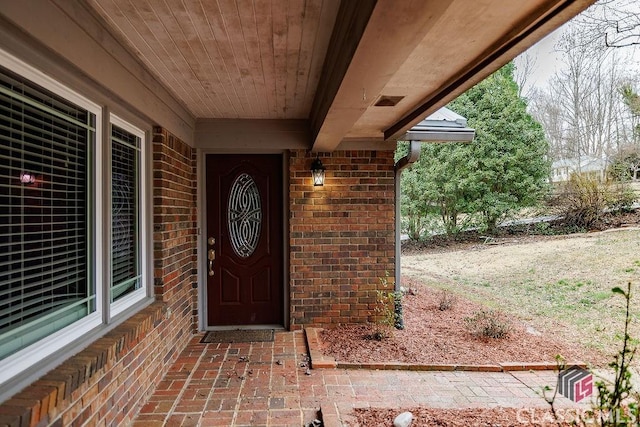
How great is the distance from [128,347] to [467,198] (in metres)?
9.73

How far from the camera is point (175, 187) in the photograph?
11.3ft

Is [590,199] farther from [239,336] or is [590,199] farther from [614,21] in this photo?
[239,336]

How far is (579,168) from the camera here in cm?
947

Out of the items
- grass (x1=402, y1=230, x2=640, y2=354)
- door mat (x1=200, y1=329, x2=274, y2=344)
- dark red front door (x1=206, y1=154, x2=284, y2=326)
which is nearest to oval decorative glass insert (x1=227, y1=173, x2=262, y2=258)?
dark red front door (x1=206, y1=154, x2=284, y2=326)

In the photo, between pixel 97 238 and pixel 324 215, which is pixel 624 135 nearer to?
pixel 324 215

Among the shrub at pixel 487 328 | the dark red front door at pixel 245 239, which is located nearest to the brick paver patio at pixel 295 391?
the shrub at pixel 487 328

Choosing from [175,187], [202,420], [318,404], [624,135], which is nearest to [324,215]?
[175,187]

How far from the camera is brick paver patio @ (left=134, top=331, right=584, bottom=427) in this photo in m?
2.50

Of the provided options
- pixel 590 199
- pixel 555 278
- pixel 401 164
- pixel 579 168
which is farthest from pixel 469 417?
pixel 579 168

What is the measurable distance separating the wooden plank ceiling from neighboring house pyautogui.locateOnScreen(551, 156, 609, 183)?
8035 millimetres

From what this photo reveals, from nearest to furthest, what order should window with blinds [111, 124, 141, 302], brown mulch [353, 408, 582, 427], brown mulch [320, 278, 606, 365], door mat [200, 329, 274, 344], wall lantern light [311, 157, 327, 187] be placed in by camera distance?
brown mulch [353, 408, 582, 427] < window with blinds [111, 124, 141, 302] < brown mulch [320, 278, 606, 365] < door mat [200, 329, 274, 344] < wall lantern light [311, 157, 327, 187]

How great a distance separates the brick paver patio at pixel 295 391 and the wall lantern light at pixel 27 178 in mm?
1671

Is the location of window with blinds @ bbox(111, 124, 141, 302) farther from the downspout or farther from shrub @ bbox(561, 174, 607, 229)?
shrub @ bbox(561, 174, 607, 229)

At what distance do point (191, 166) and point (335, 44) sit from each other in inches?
99.7
